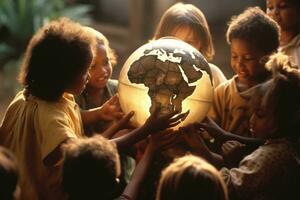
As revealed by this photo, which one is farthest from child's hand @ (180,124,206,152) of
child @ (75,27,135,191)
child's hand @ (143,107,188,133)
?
child @ (75,27,135,191)

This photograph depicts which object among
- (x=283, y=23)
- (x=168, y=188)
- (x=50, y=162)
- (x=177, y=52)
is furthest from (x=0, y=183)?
(x=283, y=23)

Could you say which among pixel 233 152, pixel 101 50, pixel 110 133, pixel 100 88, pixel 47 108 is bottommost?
pixel 233 152

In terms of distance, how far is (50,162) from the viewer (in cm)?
310

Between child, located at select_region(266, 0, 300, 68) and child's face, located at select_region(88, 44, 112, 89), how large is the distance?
3.69 ft

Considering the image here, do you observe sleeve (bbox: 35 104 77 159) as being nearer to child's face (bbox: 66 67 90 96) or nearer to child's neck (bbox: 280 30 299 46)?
child's face (bbox: 66 67 90 96)

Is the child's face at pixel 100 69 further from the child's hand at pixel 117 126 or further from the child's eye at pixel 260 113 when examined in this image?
the child's eye at pixel 260 113

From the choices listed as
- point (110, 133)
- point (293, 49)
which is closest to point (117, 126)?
point (110, 133)

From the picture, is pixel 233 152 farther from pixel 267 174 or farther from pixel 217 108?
pixel 217 108

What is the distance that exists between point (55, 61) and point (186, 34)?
3.64 feet

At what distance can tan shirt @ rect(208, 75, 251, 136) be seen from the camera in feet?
11.6

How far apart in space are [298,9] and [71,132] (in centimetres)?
178

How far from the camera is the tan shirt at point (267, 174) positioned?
2988mm

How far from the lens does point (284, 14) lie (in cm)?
404

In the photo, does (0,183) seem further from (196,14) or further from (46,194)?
(196,14)
